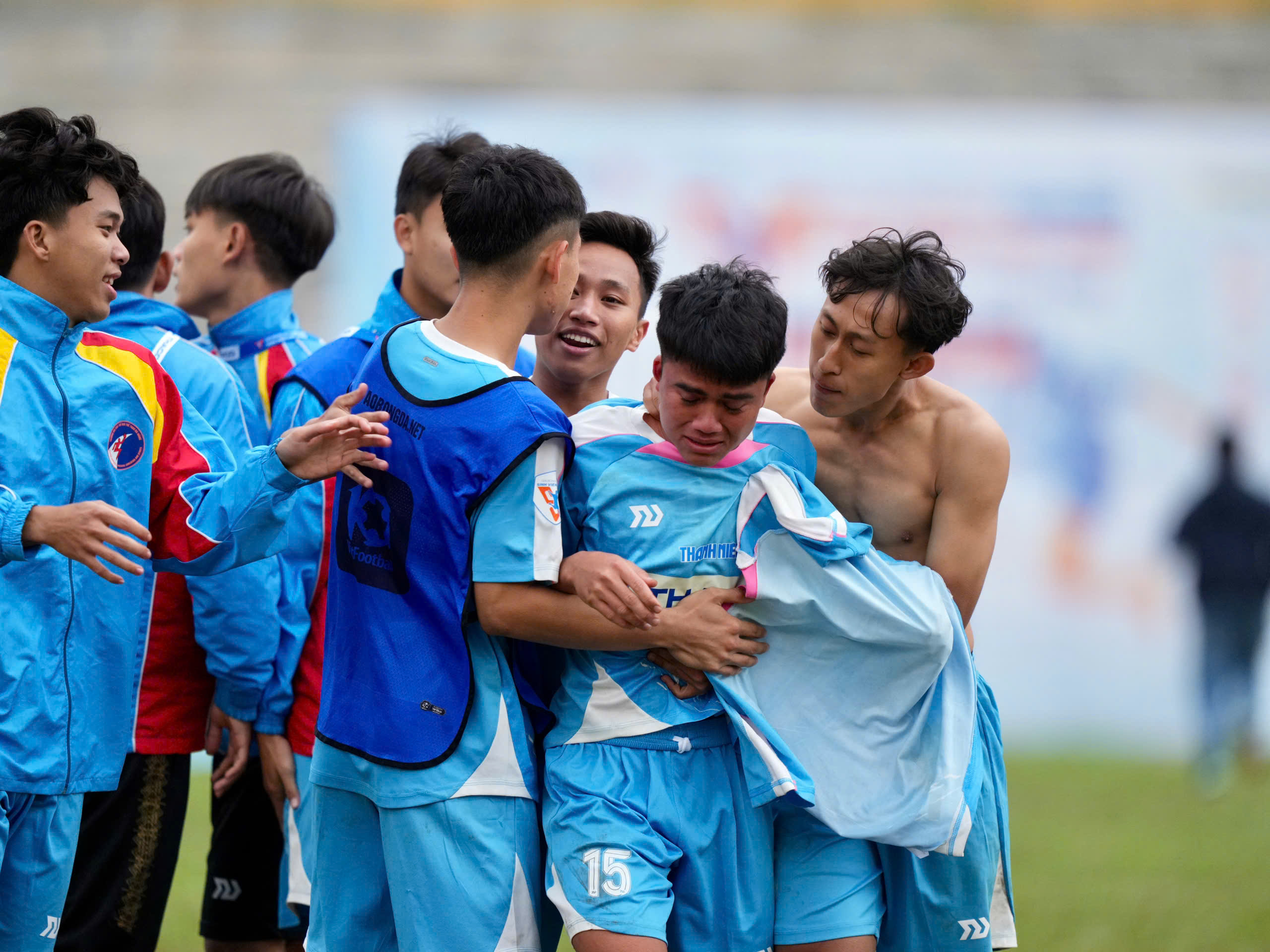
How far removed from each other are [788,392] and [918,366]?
38 cm

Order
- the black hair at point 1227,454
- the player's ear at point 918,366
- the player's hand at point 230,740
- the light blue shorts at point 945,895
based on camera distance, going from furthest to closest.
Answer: the black hair at point 1227,454 < the player's hand at point 230,740 < the player's ear at point 918,366 < the light blue shorts at point 945,895

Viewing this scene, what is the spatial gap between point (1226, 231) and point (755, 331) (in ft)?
29.7

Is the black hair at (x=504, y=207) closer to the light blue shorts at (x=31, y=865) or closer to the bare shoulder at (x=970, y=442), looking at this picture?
the bare shoulder at (x=970, y=442)

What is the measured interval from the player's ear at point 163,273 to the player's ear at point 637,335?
1299 millimetres

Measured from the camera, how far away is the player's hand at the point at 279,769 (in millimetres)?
3094

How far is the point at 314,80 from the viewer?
34.9 ft

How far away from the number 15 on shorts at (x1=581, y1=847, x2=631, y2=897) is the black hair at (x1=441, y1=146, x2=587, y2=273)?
1.05 m

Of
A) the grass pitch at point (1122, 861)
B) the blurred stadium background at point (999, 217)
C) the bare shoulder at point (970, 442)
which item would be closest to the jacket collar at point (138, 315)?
the bare shoulder at point (970, 442)

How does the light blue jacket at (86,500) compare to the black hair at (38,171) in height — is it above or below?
below

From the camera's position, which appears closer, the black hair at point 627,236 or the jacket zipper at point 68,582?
the jacket zipper at point 68,582

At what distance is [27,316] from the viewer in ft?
7.89

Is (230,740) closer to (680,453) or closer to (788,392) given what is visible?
(680,453)

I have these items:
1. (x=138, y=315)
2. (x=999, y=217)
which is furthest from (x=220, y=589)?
(x=999, y=217)

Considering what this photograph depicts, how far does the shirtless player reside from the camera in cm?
263
